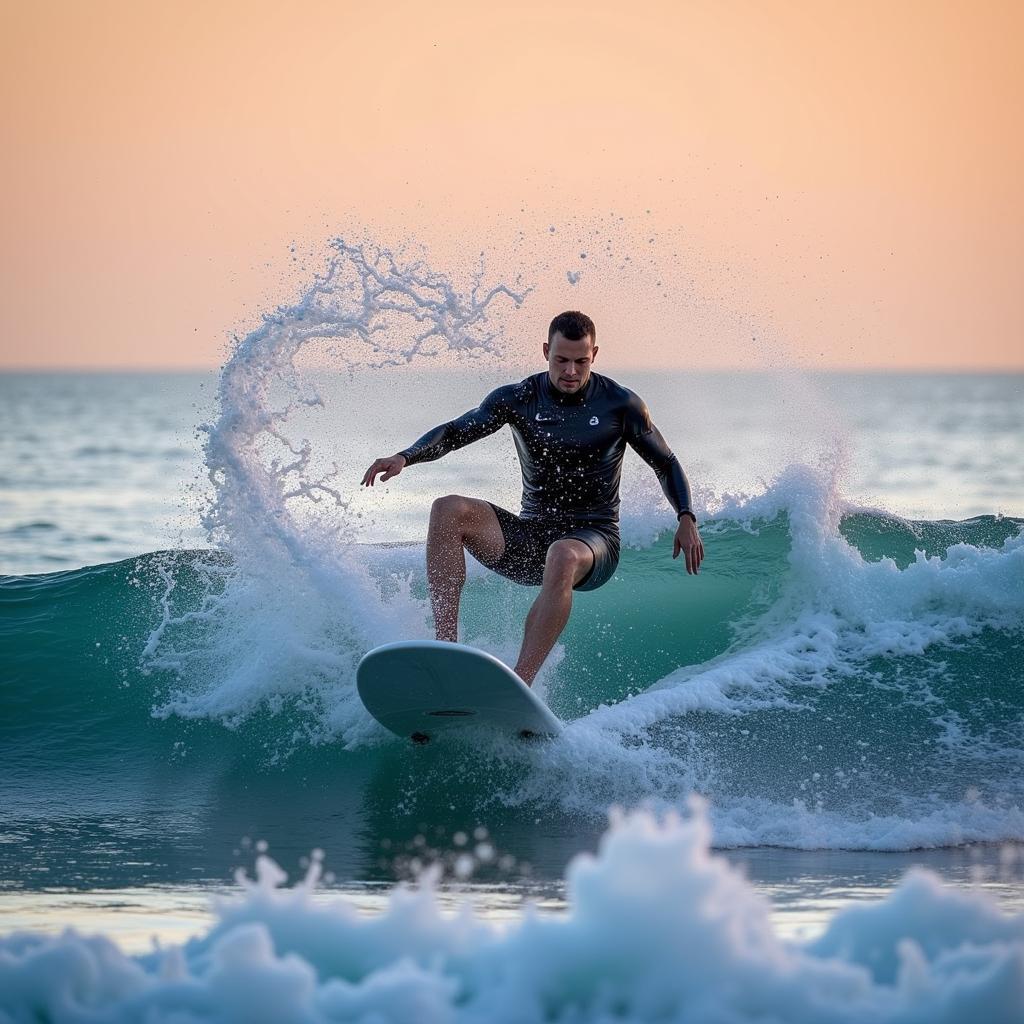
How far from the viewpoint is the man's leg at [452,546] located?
5.87m

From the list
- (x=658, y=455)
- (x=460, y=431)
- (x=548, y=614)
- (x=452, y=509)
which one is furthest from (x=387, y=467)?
(x=658, y=455)

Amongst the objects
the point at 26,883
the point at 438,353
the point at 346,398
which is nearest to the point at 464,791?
the point at 26,883

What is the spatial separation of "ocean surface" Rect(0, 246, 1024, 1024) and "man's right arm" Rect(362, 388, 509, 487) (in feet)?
2.88

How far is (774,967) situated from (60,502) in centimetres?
1817

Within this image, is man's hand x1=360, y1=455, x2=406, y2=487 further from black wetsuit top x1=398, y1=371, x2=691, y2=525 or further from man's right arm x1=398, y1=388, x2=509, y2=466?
black wetsuit top x1=398, y1=371, x2=691, y2=525

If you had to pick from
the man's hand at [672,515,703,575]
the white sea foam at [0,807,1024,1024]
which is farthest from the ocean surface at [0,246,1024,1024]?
the man's hand at [672,515,703,575]

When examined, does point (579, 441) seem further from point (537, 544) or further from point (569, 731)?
point (569, 731)

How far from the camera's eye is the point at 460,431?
631 centimetres

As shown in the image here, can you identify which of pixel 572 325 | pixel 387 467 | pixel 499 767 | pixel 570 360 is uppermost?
pixel 572 325

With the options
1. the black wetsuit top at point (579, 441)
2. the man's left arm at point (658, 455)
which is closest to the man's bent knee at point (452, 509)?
the black wetsuit top at point (579, 441)

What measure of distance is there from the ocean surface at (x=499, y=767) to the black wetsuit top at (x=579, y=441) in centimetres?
90

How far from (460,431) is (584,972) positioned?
339 centimetres

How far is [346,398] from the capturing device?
31.1 ft

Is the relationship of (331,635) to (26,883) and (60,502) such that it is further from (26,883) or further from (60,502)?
(60,502)
